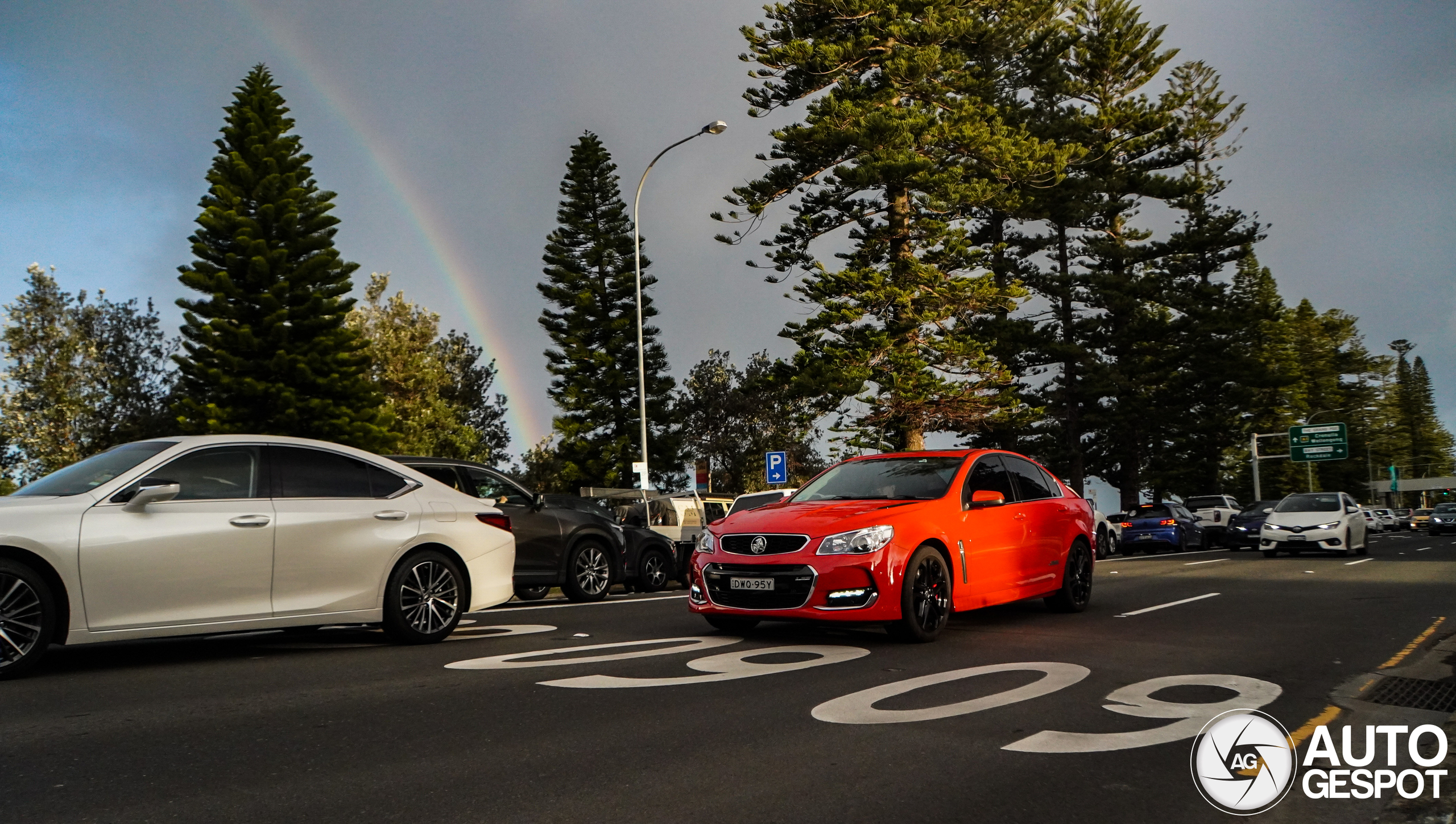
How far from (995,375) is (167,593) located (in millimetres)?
31917

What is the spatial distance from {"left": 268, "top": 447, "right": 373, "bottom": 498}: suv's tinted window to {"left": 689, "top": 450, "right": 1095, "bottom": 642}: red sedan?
2776mm

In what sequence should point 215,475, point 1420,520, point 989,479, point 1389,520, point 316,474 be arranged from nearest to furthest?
point 215,475 → point 316,474 → point 989,479 → point 1389,520 → point 1420,520

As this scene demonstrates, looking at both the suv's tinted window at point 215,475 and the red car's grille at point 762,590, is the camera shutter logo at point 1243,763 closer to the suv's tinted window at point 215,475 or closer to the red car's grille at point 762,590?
the red car's grille at point 762,590

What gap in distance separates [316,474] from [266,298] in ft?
128

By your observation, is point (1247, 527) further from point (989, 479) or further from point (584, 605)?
point (584, 605)

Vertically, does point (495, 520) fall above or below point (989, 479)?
below

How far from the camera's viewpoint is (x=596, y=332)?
51.9 metres

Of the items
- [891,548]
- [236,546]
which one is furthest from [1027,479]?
[236,546]

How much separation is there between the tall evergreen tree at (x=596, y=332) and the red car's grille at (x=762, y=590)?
42866 millimetres

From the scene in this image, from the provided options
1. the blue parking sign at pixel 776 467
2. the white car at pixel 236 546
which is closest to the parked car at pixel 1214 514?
the blue parking sign at pixel 776 467

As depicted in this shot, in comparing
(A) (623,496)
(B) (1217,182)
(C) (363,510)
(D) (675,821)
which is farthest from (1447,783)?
(B) (1217,182)

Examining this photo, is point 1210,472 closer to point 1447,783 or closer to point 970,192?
point 970,192

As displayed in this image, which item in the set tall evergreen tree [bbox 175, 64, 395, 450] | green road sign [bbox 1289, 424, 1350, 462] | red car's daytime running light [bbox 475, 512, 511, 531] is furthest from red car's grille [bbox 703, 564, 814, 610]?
green road sign [bbox 1289, 424, 1350, 462]

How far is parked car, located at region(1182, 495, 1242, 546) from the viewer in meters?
37.0
